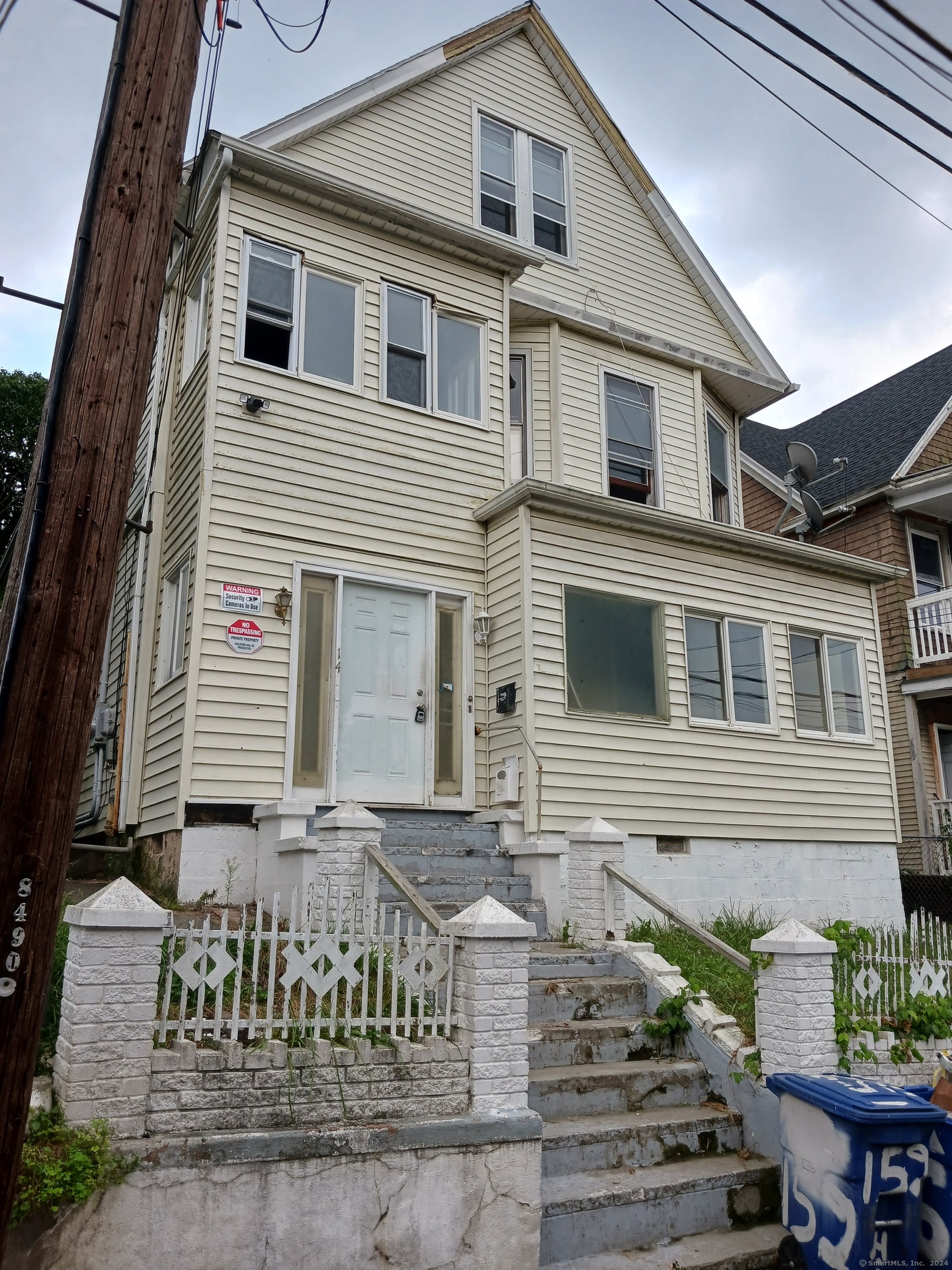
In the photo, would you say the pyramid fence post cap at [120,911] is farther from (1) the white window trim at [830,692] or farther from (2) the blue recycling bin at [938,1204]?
(1) the white window trim at [830,692]

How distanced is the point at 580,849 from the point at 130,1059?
4.76 metres

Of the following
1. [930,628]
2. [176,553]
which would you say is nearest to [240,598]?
[176,553]

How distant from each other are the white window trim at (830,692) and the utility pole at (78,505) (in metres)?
9.90

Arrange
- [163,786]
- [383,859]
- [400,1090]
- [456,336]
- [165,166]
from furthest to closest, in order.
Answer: [456,336] → [163,786] → [383,859] → [400,1090] → [165,166]

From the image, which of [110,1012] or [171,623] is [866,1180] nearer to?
[110,1012]

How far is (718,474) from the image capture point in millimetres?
15609

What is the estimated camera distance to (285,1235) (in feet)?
16.0

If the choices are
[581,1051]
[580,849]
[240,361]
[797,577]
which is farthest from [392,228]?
[581,1051]

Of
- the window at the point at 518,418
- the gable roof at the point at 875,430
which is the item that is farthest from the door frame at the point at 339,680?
the gable roof at the point at 875,430

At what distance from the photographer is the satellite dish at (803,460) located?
1466 centimetres

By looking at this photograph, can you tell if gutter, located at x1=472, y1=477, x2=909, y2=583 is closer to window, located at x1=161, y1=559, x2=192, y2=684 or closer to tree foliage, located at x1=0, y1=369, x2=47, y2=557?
window, located at x1=161, y1=559, x2=192, y2=684

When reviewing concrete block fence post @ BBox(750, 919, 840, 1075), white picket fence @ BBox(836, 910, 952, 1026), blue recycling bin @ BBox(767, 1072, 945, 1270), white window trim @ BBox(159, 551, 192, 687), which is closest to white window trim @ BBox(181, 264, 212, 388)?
white window trim @ BBox(159, 551, 192, 687)

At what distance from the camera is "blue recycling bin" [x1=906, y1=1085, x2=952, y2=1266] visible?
17.9 feet

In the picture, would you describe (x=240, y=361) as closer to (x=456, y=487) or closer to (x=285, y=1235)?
(x=456, y=487)
